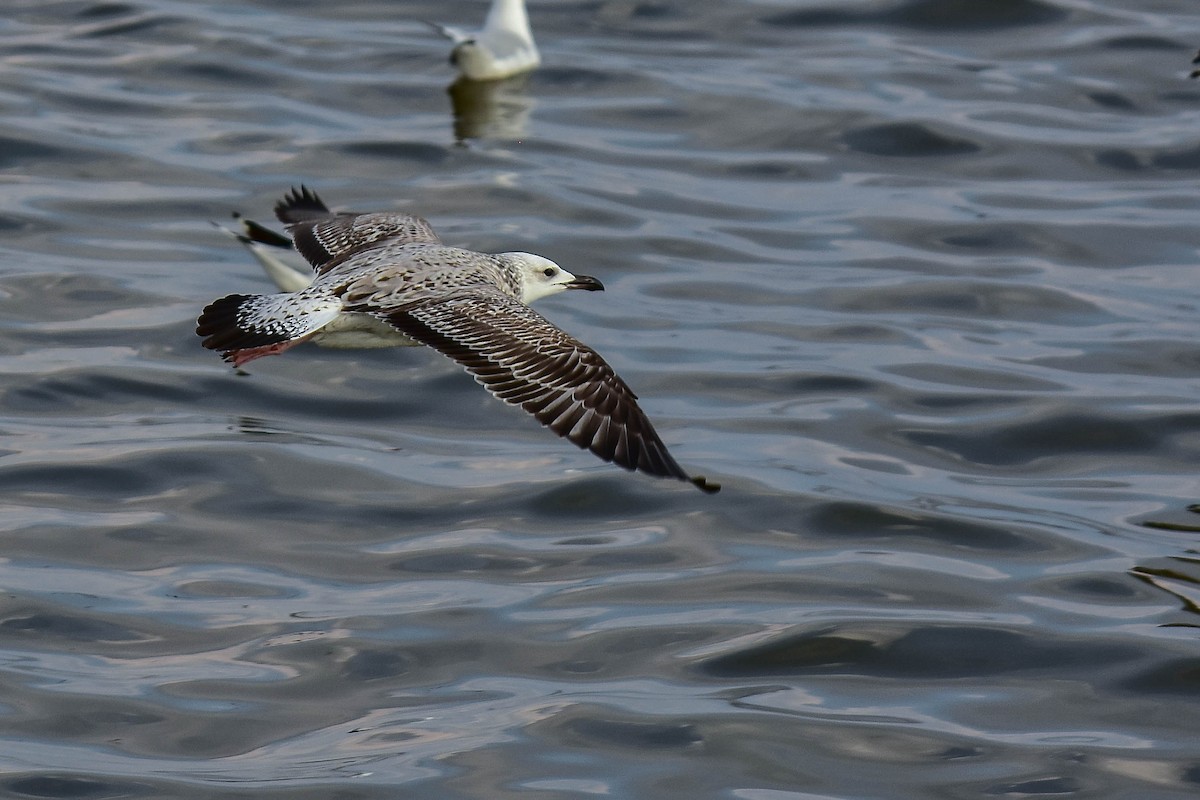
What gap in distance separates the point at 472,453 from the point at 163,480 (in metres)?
1.64

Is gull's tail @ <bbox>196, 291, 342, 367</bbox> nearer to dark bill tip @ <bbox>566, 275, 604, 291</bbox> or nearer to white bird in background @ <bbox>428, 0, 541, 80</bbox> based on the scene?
dark bill tip @ <bbox>566, 275, 604, 291</bbox>

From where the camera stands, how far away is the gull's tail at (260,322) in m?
7.97

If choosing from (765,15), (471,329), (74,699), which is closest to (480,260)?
(471,329)

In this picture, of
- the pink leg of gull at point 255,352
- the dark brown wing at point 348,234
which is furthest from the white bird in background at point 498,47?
the pink leg of gull at point 255,352

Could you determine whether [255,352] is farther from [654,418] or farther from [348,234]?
[654,418]

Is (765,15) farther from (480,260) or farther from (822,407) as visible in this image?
(480,260)

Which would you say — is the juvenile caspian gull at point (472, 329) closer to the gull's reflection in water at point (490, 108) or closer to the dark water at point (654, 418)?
the dark water at point (654, 418)

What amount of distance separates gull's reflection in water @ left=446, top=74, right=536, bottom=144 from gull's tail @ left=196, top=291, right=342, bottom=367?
774 cm

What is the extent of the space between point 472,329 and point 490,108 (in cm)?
890

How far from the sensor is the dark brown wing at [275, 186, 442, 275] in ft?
31.8

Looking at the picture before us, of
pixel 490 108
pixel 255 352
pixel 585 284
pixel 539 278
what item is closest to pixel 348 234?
pixel 539 278

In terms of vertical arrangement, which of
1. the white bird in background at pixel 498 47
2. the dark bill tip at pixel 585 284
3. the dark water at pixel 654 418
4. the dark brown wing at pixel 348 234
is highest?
the white bird in background at pixel 498 47

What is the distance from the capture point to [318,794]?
712 cm

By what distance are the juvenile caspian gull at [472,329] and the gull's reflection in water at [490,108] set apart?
7060mm
